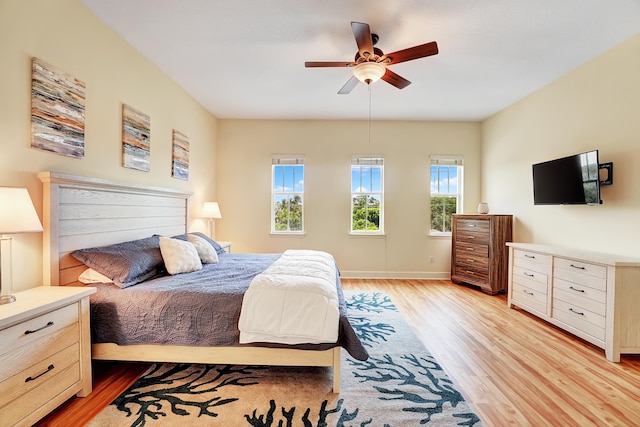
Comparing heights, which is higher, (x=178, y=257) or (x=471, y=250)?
(x=178, y=257)

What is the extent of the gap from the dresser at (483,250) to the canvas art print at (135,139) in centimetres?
457

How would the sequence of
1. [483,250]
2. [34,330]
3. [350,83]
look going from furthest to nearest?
[483,250]
[350,83]
[34,330]

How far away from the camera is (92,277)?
6.90 ft

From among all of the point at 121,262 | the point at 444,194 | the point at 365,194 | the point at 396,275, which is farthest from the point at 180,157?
the point at 444,194

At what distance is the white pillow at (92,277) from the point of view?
2.09 metres

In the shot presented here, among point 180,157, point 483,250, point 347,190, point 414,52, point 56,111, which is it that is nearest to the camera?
point 56,111

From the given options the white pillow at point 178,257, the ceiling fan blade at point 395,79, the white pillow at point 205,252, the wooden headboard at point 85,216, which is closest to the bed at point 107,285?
the wooden headboard at point 85,216

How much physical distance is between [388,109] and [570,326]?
3526 mm

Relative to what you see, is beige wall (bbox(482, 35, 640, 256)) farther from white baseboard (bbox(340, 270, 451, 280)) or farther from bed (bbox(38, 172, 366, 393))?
bed (bbox(38, 172, 366, 393))

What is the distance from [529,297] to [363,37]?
3.31 meters

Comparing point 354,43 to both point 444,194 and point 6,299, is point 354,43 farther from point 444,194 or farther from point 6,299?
point 444,194

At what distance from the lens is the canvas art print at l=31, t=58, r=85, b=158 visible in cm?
185

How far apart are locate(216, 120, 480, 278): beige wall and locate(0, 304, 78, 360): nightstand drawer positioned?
334cm

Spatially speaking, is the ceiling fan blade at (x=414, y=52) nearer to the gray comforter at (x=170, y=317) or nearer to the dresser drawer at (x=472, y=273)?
the gray comforter at (x=170, y=317)
